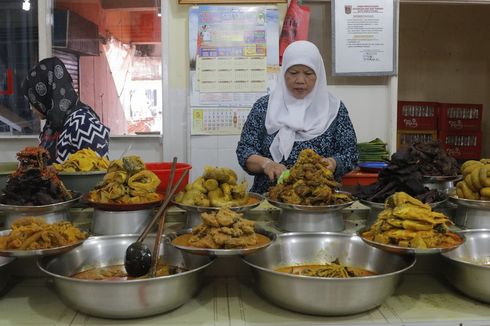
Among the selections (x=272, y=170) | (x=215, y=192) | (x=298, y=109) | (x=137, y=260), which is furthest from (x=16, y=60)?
(x=137, y=260)

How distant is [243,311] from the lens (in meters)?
1.28

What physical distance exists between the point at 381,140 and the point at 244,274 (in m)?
2.62

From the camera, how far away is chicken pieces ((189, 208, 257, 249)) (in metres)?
1.28

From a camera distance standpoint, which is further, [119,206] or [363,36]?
[363,36]

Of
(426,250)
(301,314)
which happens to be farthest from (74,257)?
(426,250)

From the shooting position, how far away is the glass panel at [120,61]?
381cm

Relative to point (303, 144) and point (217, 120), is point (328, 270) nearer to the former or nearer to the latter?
point (303, 144)

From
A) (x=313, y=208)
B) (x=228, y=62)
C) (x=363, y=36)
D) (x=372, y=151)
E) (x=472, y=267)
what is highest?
(x=363, y=36)

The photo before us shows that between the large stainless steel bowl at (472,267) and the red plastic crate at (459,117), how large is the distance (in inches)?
151

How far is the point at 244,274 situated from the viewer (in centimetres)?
152

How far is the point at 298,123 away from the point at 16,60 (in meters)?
2.54

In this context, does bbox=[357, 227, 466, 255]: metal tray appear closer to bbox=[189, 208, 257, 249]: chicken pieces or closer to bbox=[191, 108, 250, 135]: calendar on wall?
Answer: bbox=[189, 208, 257, 249]: chicken pieces

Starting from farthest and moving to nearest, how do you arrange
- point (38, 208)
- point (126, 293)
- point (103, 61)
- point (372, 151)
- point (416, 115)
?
point (416, 115) → point (103, 61) → point (372, 151) → point (38, 208) → point (126, 293)

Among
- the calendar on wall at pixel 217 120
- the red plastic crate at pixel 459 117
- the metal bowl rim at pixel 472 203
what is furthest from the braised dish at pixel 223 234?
the red plastic crate at pixel 459 117
